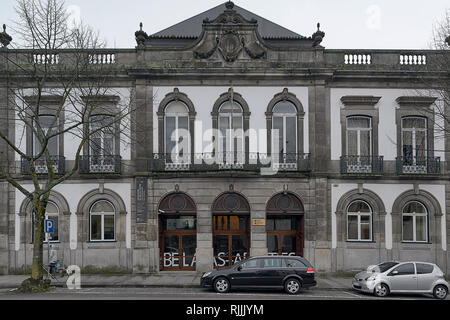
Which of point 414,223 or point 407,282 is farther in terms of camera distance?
point 414,223

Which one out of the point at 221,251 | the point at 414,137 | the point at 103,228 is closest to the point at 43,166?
the point at 103,228

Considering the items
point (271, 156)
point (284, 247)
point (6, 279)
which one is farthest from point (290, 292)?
point (6, 279)

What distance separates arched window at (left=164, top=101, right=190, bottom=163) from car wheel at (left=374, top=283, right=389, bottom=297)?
34.9 ft

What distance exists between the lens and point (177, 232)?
22.2 m

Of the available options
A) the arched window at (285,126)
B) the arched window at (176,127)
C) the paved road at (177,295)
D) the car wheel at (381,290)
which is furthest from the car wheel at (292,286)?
the arched window at (176,127)

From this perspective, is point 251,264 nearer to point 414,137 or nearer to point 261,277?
point 261,277

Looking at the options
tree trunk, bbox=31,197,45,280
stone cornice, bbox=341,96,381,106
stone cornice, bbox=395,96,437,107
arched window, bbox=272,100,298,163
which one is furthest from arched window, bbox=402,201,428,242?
tree trunk, bbox=31,197,45,280

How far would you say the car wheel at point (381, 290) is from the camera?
649 inches

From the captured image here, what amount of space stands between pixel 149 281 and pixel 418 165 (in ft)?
45.7

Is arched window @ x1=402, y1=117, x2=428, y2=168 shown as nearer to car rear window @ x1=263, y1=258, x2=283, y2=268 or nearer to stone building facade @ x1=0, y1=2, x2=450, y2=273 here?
stone building facade @ x1=0, y1=2, x2=450, y2=273

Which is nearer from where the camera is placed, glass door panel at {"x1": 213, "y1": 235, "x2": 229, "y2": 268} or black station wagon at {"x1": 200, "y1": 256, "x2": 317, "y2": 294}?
black station wagon at {"x1": 200, "y1": 256, "x2": 317, "y2": 294}

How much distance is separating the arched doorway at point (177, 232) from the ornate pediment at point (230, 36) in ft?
23.5

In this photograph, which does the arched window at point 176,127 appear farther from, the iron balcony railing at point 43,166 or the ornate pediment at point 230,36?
the iron balcony railing at point 43,166

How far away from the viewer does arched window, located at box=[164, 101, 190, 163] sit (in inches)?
875
